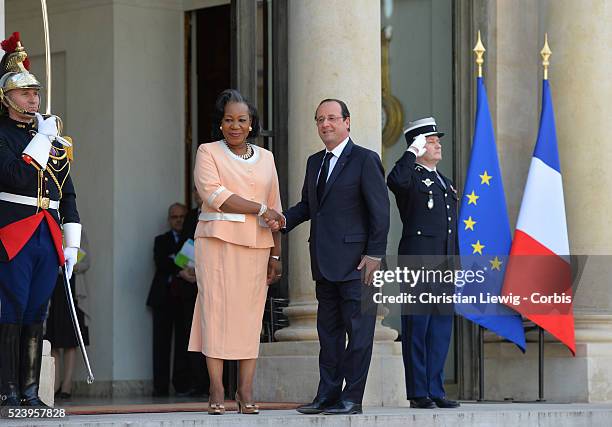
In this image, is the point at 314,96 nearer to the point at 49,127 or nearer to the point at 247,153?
the point at 247,153

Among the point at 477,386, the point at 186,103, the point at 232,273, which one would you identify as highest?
the point at 186,103

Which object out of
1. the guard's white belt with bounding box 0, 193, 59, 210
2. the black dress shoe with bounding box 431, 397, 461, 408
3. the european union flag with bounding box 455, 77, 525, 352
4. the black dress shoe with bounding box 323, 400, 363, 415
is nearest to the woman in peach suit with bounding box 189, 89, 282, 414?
the black dress shoe with bounding box 323, 400, 363, 415

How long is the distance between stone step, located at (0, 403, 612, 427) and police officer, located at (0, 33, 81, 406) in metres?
0.37

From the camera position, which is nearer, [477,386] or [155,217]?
[477,386]

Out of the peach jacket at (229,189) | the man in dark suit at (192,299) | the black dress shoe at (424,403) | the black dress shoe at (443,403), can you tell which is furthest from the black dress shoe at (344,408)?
the man in dark suit at (192,299)

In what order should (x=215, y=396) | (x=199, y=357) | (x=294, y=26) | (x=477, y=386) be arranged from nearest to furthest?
(x=215, y=396) < (x=294, y=26) < (x=477, y=386) < (x=199, y=357)

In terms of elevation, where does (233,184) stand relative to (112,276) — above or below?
above

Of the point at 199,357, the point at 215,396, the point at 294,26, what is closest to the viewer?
the point at 215,396

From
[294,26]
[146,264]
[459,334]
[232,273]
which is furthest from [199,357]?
[232,273]

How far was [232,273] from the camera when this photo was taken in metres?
9.17

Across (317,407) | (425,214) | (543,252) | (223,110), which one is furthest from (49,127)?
(543,252)

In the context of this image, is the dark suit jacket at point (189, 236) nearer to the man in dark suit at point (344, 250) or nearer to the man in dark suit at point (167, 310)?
the man in dark suit at point (167, 310)

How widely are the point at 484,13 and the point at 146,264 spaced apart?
3719 millimetres

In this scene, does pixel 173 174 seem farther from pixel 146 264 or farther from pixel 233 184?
pixel 233 184
